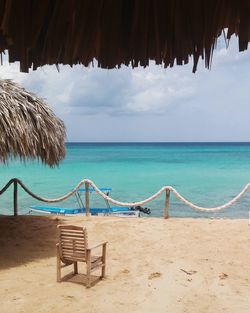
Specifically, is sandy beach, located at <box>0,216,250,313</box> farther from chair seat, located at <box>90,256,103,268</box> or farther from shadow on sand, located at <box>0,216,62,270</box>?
chair seat, located at <box>90,256,103,268</box>

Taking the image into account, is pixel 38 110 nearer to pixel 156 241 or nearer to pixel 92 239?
pixel 92 239

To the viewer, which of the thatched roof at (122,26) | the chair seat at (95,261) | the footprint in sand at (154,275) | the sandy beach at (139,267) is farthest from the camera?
the footprint in sand at (154,275)

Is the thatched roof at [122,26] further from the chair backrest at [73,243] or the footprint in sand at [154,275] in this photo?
the footprint in sand at [154,275]

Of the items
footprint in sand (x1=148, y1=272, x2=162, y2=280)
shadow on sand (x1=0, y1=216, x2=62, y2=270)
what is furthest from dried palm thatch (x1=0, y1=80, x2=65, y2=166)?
footprint in sand (x1=148, y1=272, x2=162, y2=280)

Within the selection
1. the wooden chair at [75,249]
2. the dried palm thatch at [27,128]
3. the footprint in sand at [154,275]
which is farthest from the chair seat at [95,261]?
the dried palm thatch at [27,128]

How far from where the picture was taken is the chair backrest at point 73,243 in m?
4.66

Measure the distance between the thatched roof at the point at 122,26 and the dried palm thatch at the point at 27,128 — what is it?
3.55m

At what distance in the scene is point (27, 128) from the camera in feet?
18.2

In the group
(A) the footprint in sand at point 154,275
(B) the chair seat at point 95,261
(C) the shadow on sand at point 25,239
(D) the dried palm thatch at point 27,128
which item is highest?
(D) the dried palm thatch at point 27,128

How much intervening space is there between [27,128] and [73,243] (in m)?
1.88

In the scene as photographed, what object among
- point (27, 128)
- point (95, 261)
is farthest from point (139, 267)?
point (27, 128)

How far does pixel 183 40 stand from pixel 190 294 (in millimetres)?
3595

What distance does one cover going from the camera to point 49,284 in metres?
4.77

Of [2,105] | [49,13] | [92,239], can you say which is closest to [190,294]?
[92,239]
